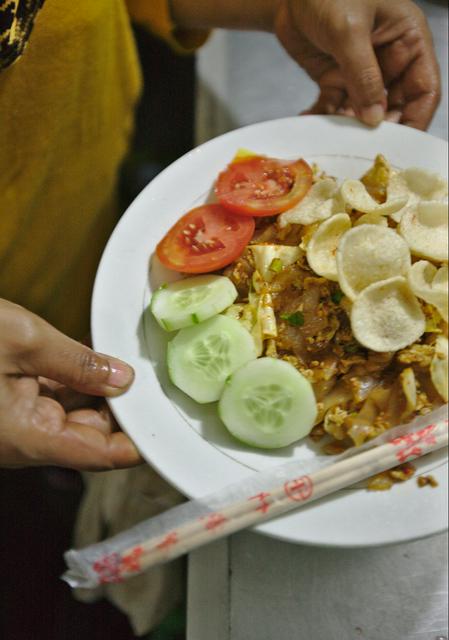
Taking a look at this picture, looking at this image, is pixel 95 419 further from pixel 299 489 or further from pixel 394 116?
pixel 394 116

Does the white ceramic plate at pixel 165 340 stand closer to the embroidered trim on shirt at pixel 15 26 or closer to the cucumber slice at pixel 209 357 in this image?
the cucumber slice at pixel 209 357

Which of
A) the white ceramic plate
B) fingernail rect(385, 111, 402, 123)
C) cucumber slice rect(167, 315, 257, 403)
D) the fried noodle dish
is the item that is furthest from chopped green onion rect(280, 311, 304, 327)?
fingernail rect(385, 111, 402, 123)

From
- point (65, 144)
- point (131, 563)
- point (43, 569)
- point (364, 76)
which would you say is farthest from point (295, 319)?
point (43, 569)

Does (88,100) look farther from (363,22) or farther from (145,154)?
(145,154)

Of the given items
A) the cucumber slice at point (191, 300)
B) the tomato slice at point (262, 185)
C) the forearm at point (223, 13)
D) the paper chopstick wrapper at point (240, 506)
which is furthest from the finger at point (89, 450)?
the forearm at point (223, 13)

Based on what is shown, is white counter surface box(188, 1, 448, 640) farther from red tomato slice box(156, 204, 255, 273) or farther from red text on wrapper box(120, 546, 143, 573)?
red tomato slice box(156, 204, 255, 273)
